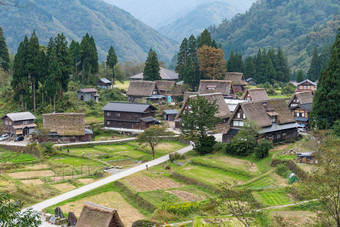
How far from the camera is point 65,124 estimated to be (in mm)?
54312

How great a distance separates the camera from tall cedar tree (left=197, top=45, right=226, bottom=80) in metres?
76.2

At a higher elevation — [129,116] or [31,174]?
[129,116]

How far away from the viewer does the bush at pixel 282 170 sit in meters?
34.9

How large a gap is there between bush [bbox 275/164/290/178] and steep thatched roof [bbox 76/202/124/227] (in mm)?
17318

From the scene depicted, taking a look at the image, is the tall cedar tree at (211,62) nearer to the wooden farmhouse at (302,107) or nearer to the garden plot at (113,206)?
the wooden farmhouse at (302,107)

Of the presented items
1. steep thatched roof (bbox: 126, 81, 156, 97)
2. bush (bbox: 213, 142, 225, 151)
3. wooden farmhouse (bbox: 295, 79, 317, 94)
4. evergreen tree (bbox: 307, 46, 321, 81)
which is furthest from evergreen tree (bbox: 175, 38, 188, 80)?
bush (bbox: 213, 142, 225, 151)

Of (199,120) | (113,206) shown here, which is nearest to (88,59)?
(199,120)

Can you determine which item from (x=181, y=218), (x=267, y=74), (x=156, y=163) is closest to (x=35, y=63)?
(x=156, y=163)

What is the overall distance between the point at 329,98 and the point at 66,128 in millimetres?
33336

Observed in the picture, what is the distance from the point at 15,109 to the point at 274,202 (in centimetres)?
4705

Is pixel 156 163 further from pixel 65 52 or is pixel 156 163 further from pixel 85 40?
pixel 85 40

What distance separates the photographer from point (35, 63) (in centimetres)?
6072

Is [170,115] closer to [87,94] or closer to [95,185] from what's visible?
[87,94]

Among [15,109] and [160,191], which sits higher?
[15,109]
